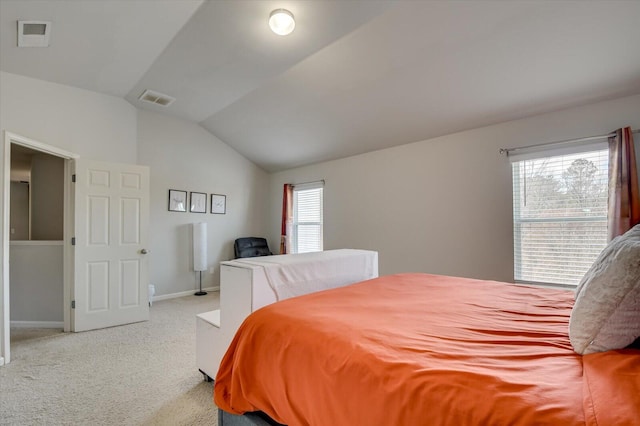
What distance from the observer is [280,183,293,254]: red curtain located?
5688 millimetres

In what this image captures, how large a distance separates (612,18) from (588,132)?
105 centimetres

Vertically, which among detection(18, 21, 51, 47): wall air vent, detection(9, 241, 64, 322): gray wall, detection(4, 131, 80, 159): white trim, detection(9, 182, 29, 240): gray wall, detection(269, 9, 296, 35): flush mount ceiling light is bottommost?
detection(9, 241, 64, 322): gray wall

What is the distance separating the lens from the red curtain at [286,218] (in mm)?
5688

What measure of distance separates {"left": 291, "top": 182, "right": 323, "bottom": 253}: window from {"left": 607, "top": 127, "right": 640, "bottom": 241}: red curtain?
373cm

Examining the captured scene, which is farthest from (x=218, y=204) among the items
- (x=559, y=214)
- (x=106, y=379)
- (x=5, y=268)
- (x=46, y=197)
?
(x=559, y=214)

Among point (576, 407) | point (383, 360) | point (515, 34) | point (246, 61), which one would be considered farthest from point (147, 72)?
point (576, 407)

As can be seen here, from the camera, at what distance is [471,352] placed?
0.94 m

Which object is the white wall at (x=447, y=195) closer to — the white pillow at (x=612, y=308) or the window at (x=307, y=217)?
the window at (x=307, y=217)

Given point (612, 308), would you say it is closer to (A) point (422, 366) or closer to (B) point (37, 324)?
(A) point (422, 366)

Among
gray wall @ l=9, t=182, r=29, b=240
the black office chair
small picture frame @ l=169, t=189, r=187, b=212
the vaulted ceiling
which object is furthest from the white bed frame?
gray wall @ l=9, t=182, r=29, b=240

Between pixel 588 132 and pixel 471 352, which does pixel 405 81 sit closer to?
pixel 588 132

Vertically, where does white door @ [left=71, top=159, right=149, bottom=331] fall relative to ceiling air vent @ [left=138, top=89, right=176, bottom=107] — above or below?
below

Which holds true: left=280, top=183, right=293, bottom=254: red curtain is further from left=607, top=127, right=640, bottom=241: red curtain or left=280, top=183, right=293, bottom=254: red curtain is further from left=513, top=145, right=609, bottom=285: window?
left=607, top=127, right=640, bottom=241: red curtain

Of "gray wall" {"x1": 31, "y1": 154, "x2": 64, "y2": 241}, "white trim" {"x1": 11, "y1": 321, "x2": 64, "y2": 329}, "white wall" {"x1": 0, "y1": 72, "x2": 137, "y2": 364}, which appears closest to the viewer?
"white wall" {"x1": 0, "y1": 72, "x2": 137, "y2": 364}
